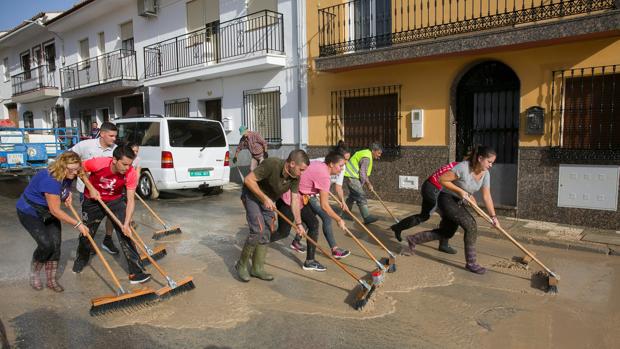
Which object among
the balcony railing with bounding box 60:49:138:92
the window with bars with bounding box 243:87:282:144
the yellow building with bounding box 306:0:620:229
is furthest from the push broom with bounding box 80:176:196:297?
the balcony railing with bounding box 60:49:138:92

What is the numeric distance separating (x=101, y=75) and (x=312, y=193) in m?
16.3

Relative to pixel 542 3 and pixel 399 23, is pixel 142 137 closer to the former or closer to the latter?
pixel 399 23

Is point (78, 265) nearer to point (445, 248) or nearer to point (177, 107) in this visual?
point (445, 248)

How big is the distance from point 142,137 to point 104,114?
410 inches

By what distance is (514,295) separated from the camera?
445cm

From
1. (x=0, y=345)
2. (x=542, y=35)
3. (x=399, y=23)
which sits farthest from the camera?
(x=399, y=23)

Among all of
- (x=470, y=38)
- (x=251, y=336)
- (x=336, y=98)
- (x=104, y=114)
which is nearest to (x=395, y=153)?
(x=336, y=98)

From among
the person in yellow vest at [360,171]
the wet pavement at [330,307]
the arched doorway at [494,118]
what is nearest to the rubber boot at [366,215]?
the person in yellow vest at [360,171]

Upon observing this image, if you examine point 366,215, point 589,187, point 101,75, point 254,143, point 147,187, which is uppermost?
point 101,75

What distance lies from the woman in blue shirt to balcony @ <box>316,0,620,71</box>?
6.27 m

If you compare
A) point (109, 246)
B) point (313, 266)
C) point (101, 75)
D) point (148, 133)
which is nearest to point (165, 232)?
point (109, 246)

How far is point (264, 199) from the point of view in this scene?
4.62 meters

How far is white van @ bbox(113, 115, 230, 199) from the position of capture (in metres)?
9.54

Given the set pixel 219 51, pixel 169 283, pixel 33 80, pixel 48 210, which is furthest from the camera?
pixel 33 80
